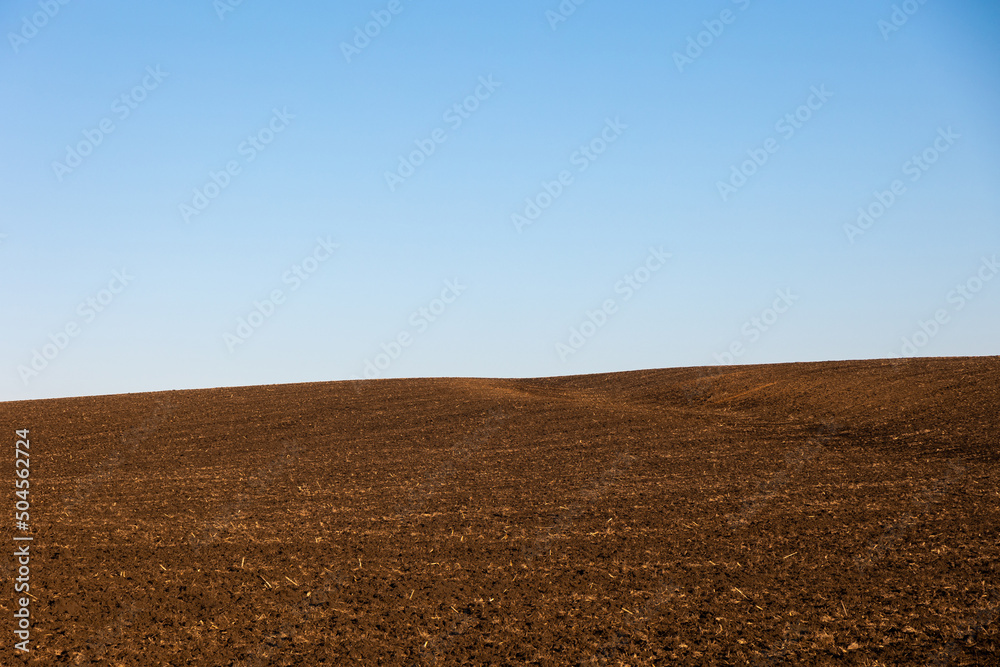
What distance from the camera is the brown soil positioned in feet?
32.1

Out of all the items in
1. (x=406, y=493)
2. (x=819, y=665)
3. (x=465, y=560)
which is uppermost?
(x=406, y=493)

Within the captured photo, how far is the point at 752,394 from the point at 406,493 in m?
17.9

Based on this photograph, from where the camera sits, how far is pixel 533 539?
13.6 m

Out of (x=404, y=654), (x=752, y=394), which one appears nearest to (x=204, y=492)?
(x=404, y=654)

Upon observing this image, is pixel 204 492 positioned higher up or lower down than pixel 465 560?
higher up

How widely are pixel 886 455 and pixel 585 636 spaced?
12631 millimetres

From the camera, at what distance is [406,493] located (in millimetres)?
17109

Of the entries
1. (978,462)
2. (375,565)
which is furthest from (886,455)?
(375,565)

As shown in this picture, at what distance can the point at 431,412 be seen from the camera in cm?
2819

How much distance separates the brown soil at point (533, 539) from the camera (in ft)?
32.1

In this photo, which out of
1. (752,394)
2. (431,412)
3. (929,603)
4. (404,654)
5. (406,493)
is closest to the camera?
(404,654)

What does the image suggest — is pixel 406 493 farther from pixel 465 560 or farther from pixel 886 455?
pixel 886 455

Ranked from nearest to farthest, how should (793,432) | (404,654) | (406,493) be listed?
(404,654) → (406,493) → (793,432)

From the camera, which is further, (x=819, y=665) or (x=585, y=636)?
(x=585, y=636)
